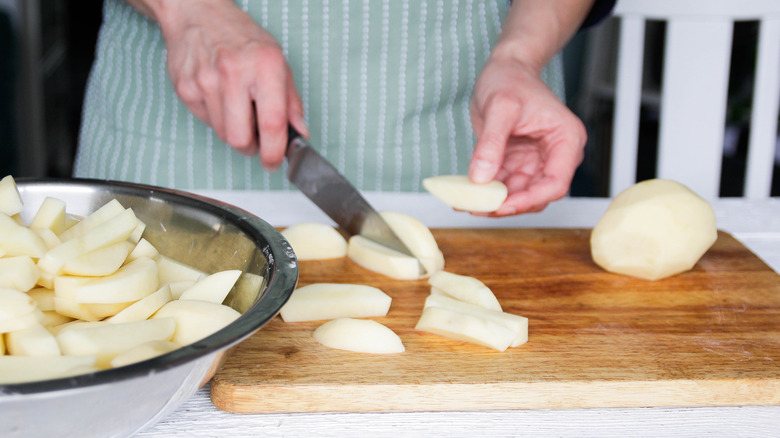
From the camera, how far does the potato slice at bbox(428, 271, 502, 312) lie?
3.39ft

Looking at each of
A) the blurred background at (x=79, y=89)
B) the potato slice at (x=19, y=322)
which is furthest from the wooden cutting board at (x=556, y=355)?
the blurred background at (x=79, y=89)

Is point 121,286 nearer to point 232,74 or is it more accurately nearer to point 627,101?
point 232,74

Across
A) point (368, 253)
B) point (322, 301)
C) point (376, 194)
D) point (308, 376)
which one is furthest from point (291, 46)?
point (308, 376)

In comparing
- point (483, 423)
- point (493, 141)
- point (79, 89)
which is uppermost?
point (493, 141)

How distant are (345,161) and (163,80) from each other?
17.7 inches

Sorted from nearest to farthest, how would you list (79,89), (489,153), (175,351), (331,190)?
(175,351) → (489,153) → (331,190) → (79,89)

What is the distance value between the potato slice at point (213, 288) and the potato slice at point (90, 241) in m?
0.11

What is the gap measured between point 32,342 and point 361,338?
1.28 ft

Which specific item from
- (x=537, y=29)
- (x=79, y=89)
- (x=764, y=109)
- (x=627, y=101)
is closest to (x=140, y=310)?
(x=537, y=29)

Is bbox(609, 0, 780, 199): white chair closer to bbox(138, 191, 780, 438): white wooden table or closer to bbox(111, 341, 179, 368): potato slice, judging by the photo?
bbox(138, 191, 780, 438): white wooden table

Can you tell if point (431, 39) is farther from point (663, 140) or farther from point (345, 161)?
point (663, 140)

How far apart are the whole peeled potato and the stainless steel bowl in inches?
24.0

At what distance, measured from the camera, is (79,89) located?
449 cm

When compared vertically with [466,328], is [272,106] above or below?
above
